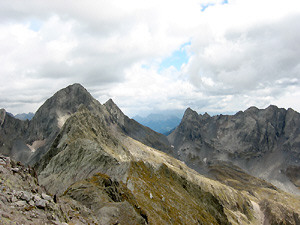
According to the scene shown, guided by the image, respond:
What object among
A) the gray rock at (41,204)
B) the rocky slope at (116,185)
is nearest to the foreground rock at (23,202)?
the gray rock at (41,204)

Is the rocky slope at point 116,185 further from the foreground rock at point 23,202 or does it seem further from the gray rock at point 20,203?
the gray rock at point 20,203

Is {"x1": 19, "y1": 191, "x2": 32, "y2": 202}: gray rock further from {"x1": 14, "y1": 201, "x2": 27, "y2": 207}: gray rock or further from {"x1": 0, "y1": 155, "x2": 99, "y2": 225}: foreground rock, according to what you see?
{"x1": 14, "y1": 201, "x2": 27, "y2": 207}: gray rock

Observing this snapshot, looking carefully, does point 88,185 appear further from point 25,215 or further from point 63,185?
point 63,185

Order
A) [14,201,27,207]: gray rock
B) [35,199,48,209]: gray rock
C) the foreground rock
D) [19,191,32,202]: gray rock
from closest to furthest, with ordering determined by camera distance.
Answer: the foreground rock < [14,201,27,207]: gray rock < [19,191,32,202]: gray rock < [35,199,48,209]: gray rock

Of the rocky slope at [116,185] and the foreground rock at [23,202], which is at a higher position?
the foreground rock at [23,202]

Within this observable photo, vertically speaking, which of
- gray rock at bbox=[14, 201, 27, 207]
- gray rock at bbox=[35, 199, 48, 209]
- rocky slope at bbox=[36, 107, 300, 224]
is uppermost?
gray rock at bbox=[14, 201, 27, 207]

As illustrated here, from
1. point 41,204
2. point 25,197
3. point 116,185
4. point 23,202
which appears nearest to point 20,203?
point 23,202

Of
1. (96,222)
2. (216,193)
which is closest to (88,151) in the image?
(96,222)

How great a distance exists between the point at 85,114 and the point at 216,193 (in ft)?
431

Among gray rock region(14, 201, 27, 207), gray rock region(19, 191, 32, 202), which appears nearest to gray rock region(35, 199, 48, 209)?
gray rock region(19, 191, 32, 202)

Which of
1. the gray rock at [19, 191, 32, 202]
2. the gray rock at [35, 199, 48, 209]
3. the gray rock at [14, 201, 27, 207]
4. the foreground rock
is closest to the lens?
the foreground rock

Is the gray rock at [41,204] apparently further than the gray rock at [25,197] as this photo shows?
Yes

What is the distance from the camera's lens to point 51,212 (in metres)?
22.8

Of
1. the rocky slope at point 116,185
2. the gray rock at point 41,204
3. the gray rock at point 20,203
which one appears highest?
the gray rock at point 20,203
